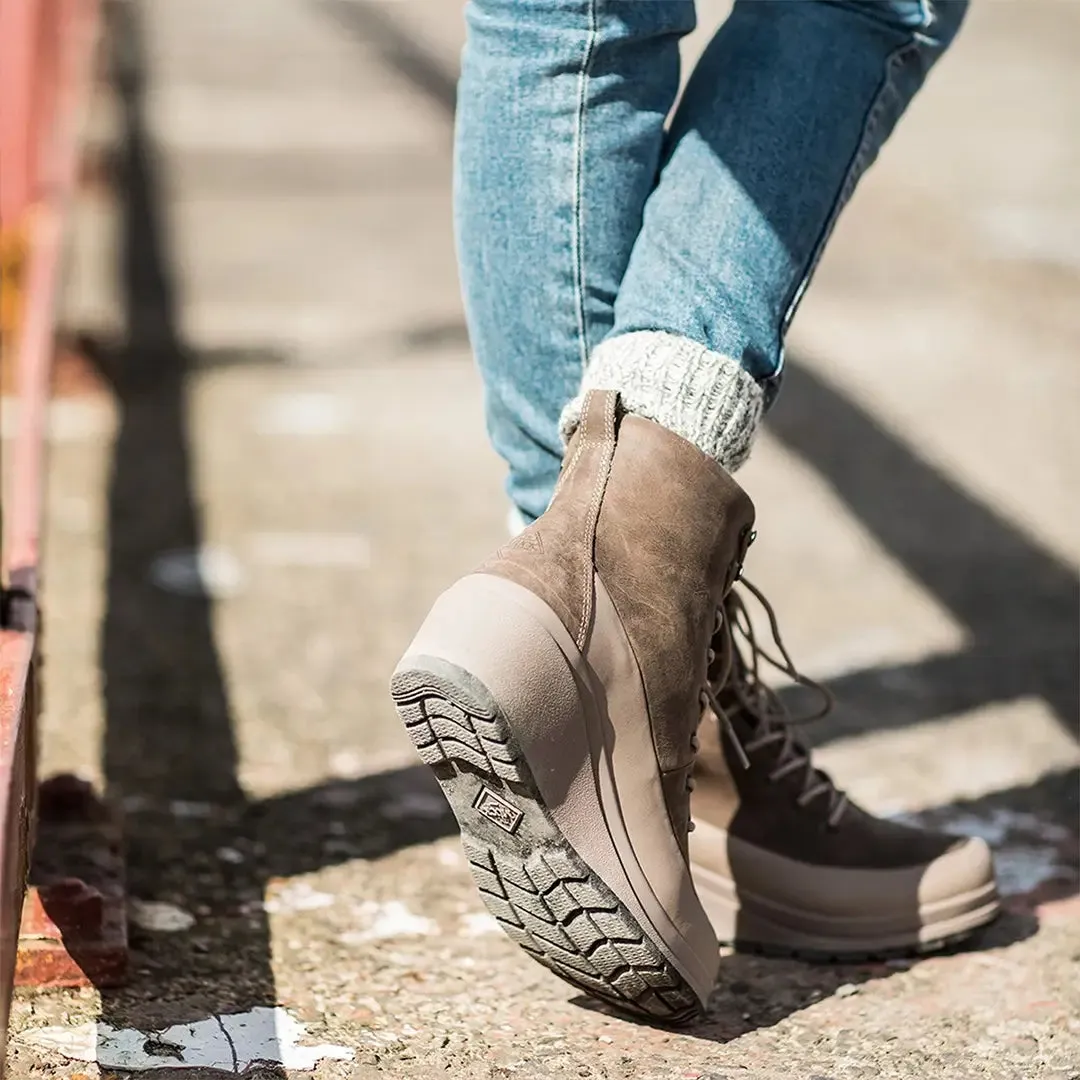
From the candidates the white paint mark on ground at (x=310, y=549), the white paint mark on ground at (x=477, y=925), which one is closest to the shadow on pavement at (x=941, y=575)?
the white paint mark on ground at (x=477, y=925)

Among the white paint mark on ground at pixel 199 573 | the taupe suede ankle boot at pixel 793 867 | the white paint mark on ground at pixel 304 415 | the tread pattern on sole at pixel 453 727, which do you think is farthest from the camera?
the white paint mark on ground at pixel 304 415

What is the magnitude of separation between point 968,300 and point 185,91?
11.6 ft

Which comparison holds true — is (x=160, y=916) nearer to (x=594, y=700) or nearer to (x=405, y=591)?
(x=594, y=700)

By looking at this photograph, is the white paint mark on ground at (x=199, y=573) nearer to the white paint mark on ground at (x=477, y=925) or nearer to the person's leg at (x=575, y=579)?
the white paint mark on ground at (x=477, y=925)

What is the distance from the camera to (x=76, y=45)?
175 inches

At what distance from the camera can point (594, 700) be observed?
45.5 inches

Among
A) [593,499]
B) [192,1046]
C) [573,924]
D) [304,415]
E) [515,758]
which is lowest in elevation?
[304,415]

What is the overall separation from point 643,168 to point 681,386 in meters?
0.21

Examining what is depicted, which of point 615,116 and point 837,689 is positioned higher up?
point 615,116

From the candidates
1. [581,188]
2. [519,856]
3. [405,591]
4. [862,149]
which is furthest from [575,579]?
[405,591]

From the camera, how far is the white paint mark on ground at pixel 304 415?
304 cm

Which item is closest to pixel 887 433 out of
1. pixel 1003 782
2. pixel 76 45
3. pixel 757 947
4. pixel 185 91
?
pixel 1003 782

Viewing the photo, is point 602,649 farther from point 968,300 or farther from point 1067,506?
point 968,300

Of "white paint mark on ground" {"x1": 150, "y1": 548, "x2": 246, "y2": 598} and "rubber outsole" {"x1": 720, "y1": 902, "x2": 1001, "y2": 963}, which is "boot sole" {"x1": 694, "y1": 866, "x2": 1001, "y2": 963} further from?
"white paint mark on ground" {"x1": 150, "y1": 548, "x2": 246, "y2": 598}
